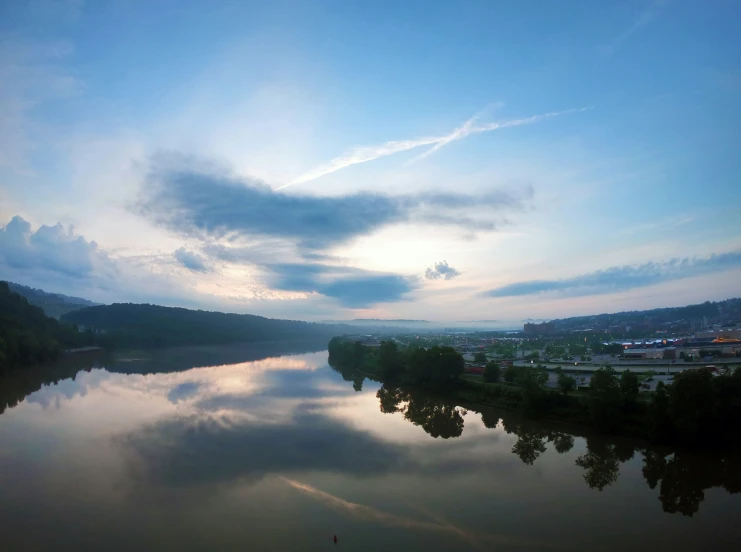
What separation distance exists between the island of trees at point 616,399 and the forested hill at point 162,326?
54.1m

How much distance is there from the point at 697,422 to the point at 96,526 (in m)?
17.7

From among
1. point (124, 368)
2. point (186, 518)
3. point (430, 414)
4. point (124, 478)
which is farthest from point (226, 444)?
point (124, 368)

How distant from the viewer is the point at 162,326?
275 feet

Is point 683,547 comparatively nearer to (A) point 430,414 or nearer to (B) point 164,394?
(A) point 430,414

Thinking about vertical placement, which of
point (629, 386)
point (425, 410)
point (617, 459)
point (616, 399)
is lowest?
point (425, 410)

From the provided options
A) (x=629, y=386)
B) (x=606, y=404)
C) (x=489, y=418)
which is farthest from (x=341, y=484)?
(x=629, y=386)

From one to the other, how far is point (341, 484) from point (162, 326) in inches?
3167

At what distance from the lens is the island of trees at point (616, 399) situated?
15.3 metres

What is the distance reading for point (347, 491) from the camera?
1225 centimetres

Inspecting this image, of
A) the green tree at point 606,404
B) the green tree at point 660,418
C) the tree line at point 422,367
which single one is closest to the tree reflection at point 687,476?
the green tree at point 660,418

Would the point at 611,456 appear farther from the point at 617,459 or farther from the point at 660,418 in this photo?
the point at 660,418

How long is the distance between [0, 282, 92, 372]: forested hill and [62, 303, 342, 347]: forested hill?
11230 mm

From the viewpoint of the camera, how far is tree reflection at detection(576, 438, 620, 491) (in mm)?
13258

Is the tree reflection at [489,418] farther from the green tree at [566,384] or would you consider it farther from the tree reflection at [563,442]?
the green tree at [566,384]
